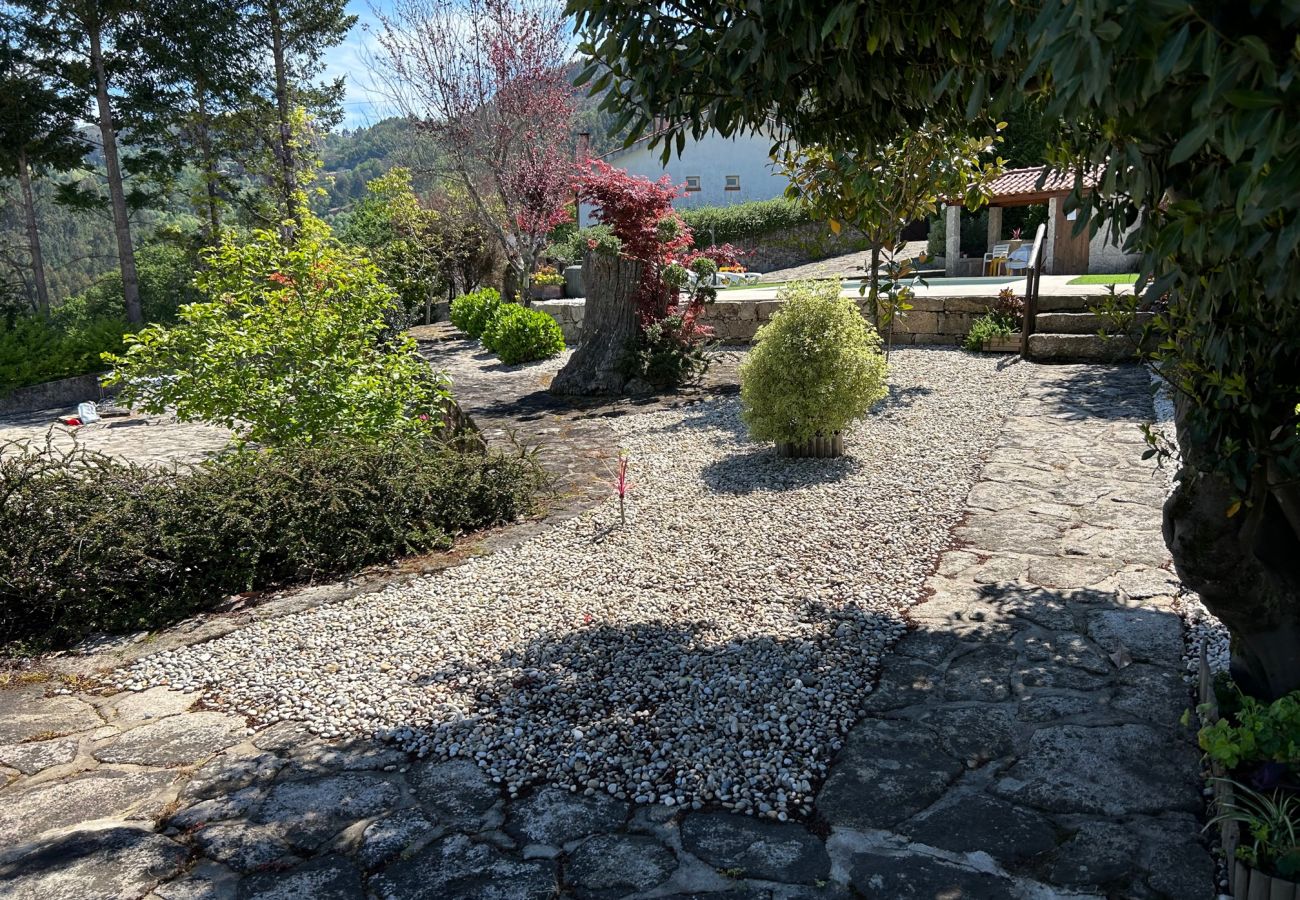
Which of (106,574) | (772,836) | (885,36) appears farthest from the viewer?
(106,574)

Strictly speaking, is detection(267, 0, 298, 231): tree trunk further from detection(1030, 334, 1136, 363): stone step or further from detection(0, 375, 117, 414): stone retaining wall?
detection(1030, 334, 1136, 363): stone step

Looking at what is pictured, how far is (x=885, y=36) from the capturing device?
8.67ft

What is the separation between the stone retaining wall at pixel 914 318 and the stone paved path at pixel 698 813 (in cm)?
852

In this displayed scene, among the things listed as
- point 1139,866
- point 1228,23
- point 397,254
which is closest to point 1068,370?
point 1139,866

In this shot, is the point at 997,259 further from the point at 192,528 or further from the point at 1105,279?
the point at 192,528

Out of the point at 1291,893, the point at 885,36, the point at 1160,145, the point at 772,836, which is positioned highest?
the point at 885,36

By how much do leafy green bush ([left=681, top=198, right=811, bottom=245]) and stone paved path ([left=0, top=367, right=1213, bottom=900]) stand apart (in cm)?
2940

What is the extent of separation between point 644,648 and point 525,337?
10.8m

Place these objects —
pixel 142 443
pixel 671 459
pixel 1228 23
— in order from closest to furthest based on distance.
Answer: pixel 1228 23 < pixel 671 459 < pixel 142 443

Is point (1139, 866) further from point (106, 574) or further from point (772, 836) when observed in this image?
point (106, 574)

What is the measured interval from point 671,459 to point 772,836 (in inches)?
208

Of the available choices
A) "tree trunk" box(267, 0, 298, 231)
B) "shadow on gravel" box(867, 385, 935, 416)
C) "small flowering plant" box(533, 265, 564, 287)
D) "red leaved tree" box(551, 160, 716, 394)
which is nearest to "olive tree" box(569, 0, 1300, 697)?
"shadow on gravel" box(867, 385, 935, 416)

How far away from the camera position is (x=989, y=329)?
1239 centimetres

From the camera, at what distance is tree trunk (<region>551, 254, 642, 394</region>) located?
11.3m
